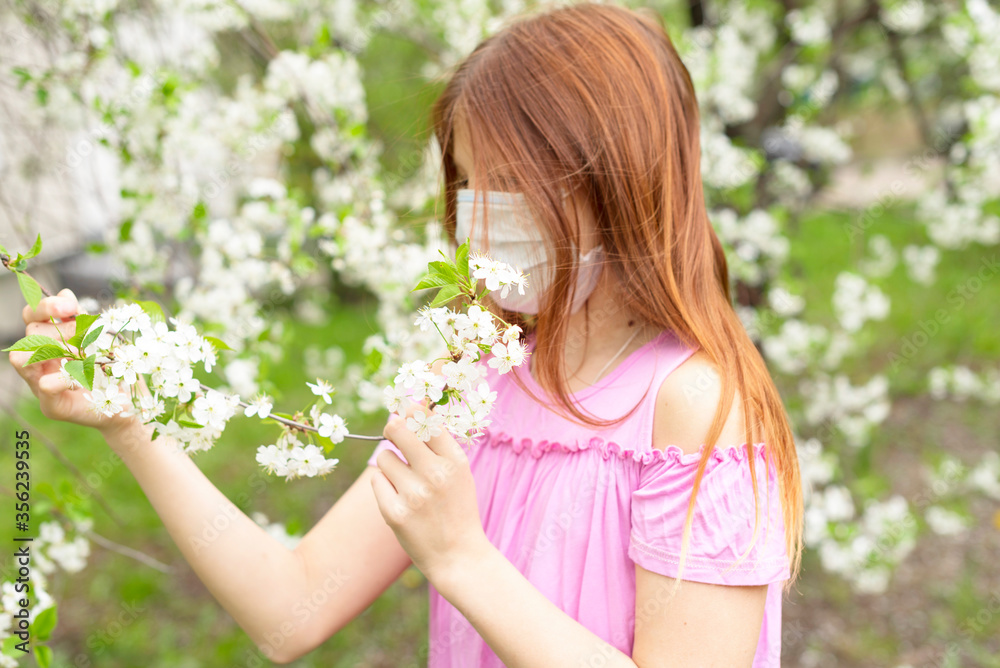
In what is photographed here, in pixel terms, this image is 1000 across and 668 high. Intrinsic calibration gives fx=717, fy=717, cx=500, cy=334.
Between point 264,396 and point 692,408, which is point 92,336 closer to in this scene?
point 264,396

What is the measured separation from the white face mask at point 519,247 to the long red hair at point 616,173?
17mm

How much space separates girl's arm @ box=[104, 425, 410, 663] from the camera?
113cm

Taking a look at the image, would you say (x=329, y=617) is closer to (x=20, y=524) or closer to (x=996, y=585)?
(x=20, y=524)

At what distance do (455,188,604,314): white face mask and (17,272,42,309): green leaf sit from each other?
0.59 meters

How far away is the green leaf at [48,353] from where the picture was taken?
0.87 meters

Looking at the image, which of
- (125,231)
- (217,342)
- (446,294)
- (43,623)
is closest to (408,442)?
(446,294)

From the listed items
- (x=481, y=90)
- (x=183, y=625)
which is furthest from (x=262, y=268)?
(x=183, y=625)

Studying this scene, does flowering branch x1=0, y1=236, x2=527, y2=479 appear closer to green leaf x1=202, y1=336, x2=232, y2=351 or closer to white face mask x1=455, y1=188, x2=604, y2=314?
green leaf x1=202, y1=336, x2=232, y2=351

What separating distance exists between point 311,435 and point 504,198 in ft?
1.45

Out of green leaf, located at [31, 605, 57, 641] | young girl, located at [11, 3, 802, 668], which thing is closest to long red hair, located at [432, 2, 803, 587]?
young girl, located at [11, 3, 802, 668]

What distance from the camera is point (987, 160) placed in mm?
2516

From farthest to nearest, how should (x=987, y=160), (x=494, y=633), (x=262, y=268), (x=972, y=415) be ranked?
(x=972, y=415)
(x=987, y=160)
(x=262, y=268)
(x=494, y=633)

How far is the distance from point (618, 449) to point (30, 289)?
84cm

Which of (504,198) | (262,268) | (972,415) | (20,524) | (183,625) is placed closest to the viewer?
(504,198)
